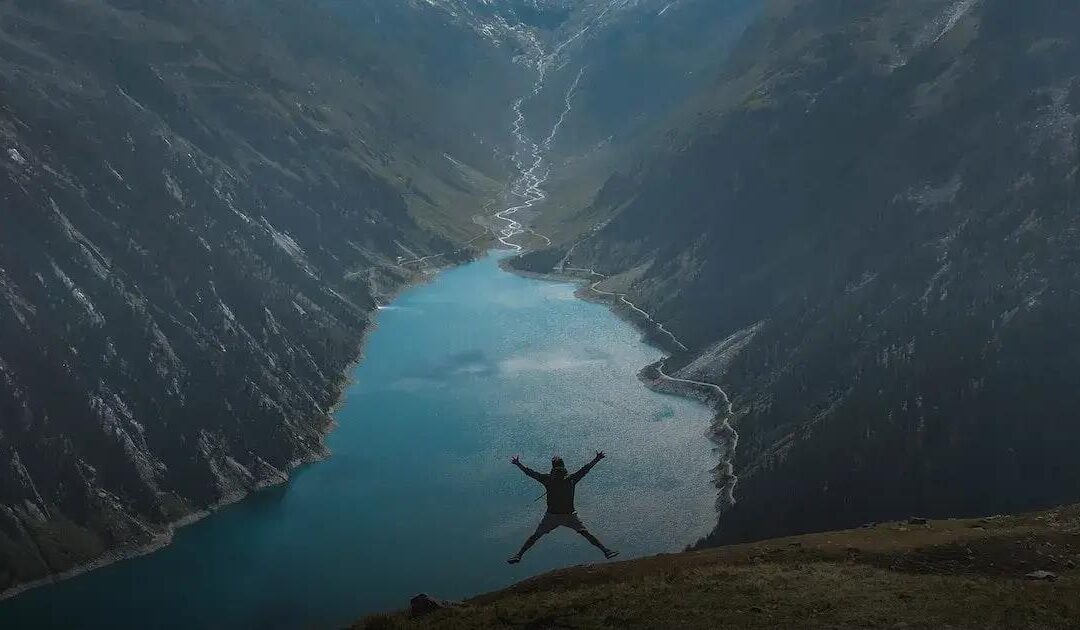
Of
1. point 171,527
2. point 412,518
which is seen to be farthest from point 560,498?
point 171,527

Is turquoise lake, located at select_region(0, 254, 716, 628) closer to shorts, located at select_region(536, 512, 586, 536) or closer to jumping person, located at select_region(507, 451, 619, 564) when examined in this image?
shorts, located at select_region(536, 512, 586, 536)

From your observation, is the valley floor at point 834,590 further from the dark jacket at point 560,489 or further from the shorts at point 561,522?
the dark jacket at point 560,489

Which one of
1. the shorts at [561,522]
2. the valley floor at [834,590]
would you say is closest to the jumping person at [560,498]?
the shorts at [561,522]

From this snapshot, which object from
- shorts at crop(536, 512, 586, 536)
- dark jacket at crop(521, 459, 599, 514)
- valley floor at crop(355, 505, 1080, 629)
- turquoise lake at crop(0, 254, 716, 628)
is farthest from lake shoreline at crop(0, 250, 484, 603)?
Answer: dark jacket at crop(521, 459, 599, 514)

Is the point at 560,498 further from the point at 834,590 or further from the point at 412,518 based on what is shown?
the point at 412,518

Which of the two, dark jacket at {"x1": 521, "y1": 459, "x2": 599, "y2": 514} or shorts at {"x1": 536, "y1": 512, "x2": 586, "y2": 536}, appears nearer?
shorts at {"x1": 536, "y1": 512, "x2": 586, "y2": 536}

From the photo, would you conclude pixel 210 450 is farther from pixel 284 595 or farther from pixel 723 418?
pixel 723 418

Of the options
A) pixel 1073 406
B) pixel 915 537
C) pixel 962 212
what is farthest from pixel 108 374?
pixel 962 212
